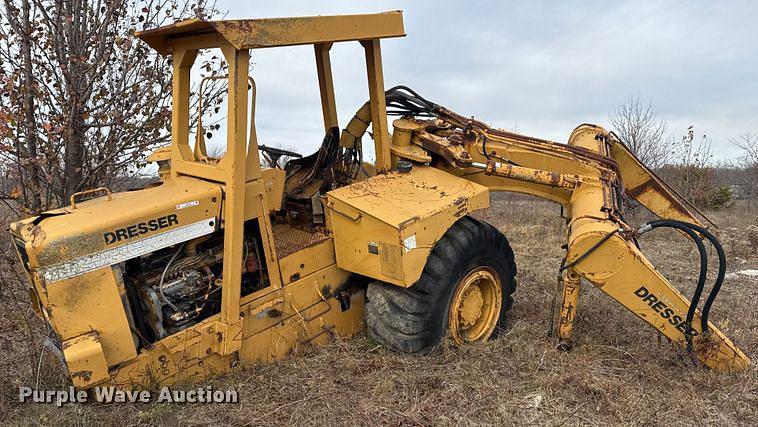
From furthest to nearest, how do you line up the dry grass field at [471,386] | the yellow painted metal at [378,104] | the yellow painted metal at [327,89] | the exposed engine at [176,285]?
the yellow painted metal at [327,89] < the yellow painted metal at [378,104] < the exposed engine at [176,285] < the dry grass field at [471,386]

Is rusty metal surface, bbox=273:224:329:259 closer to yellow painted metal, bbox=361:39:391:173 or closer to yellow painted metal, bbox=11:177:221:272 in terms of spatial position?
yellow painted metal, bbox=11:177:221:272

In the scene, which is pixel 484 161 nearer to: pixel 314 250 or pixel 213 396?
pixel 314 250

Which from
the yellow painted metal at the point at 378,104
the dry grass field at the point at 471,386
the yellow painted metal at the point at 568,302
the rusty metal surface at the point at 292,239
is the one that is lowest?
the dry grass field at the point at 471,386

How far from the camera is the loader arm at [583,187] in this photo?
12.3 feet

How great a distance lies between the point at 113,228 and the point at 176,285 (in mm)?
569

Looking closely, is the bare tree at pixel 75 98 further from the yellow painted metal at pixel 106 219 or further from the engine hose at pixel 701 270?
the engine hose at pixel 701 270

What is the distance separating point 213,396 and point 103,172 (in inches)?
122

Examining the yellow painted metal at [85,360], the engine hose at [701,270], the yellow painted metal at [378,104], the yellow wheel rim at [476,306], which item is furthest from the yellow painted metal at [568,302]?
the yellow painted metal at [85,360]

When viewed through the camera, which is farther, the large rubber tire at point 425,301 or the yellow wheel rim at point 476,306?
the yellow wheel rim at point 476,306

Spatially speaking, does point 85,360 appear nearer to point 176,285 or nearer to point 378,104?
point 176,285

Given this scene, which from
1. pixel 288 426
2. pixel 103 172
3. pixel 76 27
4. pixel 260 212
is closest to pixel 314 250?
pixel 260 212

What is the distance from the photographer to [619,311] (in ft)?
16.9

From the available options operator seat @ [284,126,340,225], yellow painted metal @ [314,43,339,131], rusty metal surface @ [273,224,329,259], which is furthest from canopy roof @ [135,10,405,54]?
rusty metal surface @ [273,224,329,259]

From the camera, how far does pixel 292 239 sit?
412cm
